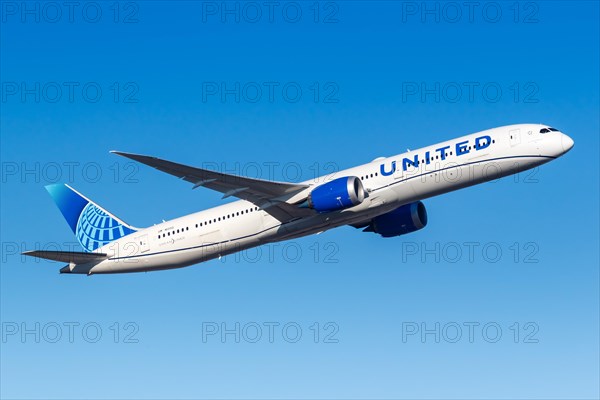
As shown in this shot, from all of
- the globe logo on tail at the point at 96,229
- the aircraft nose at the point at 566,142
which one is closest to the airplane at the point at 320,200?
the aircraft nose at the point at 566,142

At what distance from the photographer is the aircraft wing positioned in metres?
47.4

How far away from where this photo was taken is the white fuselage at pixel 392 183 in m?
47.3

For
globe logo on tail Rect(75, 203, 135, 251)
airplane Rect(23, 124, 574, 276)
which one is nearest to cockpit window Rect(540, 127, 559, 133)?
airplane Rect(23, 124, 574, 276)

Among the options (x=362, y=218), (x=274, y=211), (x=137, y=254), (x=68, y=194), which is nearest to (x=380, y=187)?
(x=362, y=218)

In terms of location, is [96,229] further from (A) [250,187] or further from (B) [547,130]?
(B) [547,130]

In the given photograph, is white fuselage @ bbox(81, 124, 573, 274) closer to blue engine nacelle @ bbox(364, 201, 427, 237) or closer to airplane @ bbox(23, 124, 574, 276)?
airplane @ bbox(23, 124, 574, 276)

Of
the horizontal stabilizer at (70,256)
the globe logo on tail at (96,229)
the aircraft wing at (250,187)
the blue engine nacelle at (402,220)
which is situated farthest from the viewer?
the globe logo on tail at (96,229)

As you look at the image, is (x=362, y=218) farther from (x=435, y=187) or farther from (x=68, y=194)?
(x=68, y=194)

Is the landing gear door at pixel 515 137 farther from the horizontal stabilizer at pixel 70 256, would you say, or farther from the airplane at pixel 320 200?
the horizontal stabilizer at pixel 70 256

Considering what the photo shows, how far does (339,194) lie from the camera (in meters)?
47.1

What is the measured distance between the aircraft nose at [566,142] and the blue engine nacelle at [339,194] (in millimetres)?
10436

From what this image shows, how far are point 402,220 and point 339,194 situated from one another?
831 centimetres

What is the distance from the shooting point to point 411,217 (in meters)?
54.0

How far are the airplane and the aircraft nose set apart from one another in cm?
5
